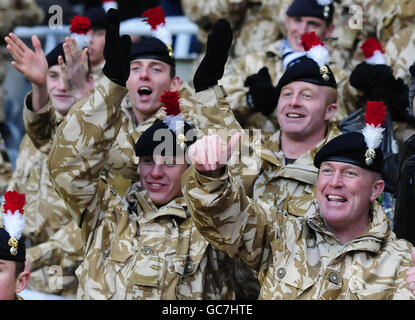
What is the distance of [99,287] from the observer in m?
6.53

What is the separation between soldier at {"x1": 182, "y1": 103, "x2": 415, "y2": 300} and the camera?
5.78 meters

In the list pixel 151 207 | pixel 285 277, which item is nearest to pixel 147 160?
pixel 151 207

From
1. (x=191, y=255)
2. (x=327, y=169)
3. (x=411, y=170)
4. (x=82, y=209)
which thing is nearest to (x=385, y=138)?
(x=411, y=170)

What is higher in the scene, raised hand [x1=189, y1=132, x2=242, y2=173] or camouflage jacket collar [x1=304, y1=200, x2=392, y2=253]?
raised hand [x1=189, y1=132, x2=242, y2=173]

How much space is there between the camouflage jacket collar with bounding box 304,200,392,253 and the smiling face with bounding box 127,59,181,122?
1881mm

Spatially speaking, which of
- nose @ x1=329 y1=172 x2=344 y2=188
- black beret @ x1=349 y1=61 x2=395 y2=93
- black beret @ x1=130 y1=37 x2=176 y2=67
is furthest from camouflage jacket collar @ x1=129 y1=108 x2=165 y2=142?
nose @ x1=329 y1=172 x2=344 y2=188

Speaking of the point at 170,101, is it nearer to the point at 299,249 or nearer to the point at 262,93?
the point at 299,249

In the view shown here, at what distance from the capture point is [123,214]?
671 cm

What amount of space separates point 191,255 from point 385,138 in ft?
5.32

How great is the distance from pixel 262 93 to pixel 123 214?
5.33 ft

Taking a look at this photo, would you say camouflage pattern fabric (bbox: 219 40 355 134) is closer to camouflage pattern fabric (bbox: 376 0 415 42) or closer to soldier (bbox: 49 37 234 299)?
camouflage pattern fabric (bbox: 376 0 415 42)

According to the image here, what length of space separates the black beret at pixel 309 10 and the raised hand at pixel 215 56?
1993 mm

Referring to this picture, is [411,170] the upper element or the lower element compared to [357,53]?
lower
